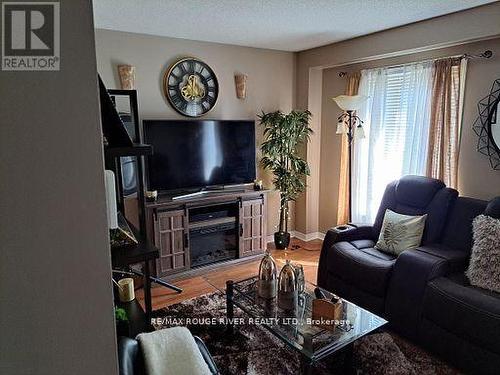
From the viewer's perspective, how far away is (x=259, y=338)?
2.47 m

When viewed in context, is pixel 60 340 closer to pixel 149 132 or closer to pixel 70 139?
pixel 70 139

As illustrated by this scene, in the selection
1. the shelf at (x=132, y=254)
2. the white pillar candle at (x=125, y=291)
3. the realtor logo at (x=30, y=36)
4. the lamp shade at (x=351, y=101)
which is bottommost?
the white pillar candle at (x=125, y=291)

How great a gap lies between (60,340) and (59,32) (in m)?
0.58

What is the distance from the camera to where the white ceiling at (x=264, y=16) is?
99.6 inches

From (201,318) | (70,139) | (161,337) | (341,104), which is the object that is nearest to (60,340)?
(70,139)

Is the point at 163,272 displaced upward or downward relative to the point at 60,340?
downward

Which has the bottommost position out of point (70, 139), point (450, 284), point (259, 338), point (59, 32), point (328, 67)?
point (259, 338)

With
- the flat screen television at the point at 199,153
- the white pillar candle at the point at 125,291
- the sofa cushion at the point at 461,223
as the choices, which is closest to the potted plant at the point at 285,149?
the flat screen television at the point at 199,153

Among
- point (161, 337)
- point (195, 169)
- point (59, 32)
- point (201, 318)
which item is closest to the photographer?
point (59, 32)

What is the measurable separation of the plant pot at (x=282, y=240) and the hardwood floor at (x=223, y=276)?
67 mm

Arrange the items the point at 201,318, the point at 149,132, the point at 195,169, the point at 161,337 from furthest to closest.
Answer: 1. the point at 195,169
2. the point at 149,132
3. the point at 201,318
4. the point at 161,337

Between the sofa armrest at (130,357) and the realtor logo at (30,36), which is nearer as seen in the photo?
the realtor logo at (30,36)

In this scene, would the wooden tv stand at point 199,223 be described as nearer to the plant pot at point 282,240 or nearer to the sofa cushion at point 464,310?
the plant pot at point 282,240

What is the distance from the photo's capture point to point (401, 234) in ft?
9.31
